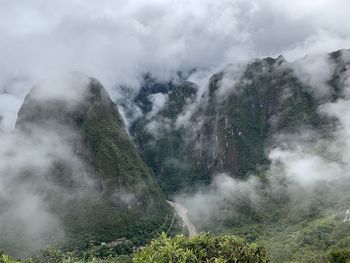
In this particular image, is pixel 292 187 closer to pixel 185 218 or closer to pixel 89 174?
pixel 185 218

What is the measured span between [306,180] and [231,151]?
61459 mm

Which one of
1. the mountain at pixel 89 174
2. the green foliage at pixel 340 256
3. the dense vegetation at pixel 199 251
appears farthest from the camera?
the mountain at pixel 89 174

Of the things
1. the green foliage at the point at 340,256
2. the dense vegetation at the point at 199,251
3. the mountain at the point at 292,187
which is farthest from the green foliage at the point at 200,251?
the mountain at the point at 292,187

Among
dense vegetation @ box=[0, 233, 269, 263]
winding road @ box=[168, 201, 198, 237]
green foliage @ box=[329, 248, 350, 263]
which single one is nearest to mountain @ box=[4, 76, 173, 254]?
winding road @ box=[168, 201, 198, 237]

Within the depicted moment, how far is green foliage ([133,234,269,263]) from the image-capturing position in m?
37.6

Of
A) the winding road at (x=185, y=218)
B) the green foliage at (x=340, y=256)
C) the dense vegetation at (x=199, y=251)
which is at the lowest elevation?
the dense vegetation at (x=199, y=251)

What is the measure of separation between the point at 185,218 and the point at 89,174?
36752 mm

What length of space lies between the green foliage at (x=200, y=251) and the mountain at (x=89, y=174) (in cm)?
8970

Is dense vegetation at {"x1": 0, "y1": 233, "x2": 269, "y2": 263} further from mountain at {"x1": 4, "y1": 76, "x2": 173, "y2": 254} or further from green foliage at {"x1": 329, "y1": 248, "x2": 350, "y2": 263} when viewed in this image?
mountain at {"x1": 4, "y1": 76, "x2": 173, "y2": 254}

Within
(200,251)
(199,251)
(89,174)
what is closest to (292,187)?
(89,174)

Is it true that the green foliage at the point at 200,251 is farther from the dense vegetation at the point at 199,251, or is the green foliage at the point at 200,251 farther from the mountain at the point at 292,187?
the mountain at the point at 292,187

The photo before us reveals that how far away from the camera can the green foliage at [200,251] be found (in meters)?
37.6

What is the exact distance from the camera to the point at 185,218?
16200 centimetres

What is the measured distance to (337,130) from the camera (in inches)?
6594
